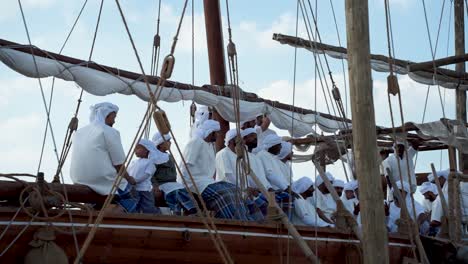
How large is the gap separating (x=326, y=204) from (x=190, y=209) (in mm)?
3225

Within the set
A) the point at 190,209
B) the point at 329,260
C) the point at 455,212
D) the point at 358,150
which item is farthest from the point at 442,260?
the point at 358,150

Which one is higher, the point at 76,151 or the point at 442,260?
the point at 76,151

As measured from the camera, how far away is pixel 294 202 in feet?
27.9

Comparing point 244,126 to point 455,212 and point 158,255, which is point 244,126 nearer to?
point 455,212

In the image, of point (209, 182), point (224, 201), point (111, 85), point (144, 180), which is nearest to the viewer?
point (144, 180)

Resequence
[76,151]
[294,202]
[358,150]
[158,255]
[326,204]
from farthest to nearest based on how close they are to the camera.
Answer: [326,204] < [294,202] < [76,151] < [158,255] < [358,150]

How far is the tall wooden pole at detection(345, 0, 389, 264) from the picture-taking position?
5.57 meters

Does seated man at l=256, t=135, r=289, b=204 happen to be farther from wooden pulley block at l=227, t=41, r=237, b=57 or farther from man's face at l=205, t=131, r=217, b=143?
wooden pulley block at l=227, t=41, r=237, b=57

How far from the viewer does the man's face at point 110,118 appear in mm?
7164

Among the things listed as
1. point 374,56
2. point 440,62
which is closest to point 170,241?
point 440,62

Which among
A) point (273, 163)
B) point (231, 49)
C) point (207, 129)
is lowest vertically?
point (273, 163)

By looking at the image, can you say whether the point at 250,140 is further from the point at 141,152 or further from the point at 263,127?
the point at 263,127

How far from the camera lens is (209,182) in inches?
300

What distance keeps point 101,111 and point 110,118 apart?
0.10 meters
